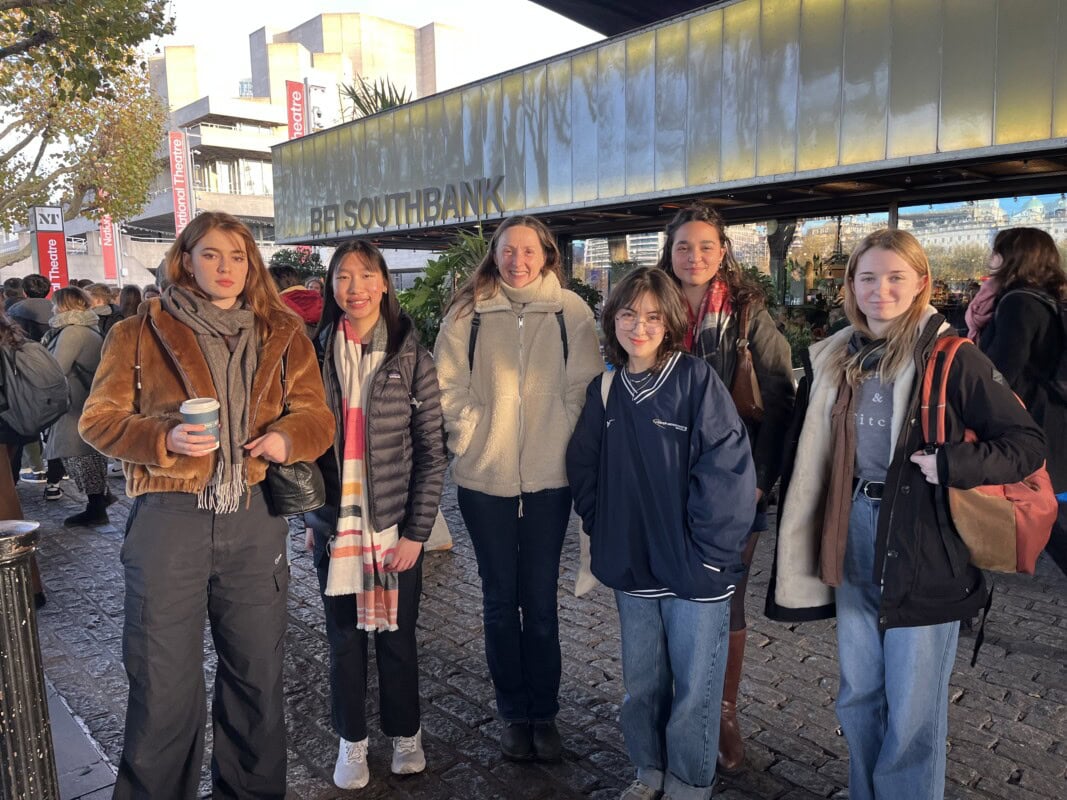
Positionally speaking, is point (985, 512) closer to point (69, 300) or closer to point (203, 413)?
point (203, 413)

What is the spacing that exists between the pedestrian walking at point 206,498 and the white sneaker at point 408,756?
48 centimetres

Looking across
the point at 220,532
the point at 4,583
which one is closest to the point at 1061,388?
the point at 220,532

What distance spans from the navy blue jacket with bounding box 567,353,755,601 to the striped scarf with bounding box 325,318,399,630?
838 millimetres

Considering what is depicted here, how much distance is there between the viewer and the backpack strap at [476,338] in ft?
10.0

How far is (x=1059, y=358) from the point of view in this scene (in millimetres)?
3848

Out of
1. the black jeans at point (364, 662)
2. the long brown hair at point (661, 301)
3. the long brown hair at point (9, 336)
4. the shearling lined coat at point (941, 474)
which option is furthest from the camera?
the long brown hair at point (9, 336)

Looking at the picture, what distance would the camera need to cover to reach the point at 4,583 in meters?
2.19

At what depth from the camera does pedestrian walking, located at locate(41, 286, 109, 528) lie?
6.31 meters

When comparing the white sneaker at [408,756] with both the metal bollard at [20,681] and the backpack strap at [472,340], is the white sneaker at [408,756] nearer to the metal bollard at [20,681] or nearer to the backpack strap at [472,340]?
the metal bollard at [20,681]

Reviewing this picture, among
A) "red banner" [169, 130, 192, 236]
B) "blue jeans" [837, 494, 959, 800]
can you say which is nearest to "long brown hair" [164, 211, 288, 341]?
"blue jeans" [837, 494, 959, 800]

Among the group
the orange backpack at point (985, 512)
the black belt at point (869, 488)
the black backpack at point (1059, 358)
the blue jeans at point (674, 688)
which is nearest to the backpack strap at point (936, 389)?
the orange backpack at point (985, 512)

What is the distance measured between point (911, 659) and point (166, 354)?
2.53 meters

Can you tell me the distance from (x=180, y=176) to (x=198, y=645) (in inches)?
1670

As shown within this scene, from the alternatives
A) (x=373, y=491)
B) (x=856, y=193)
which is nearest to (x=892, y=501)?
(x=373, y=491)
